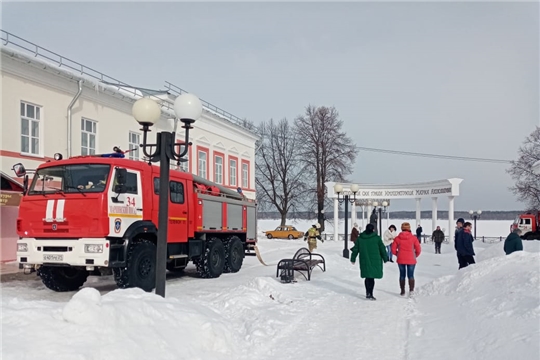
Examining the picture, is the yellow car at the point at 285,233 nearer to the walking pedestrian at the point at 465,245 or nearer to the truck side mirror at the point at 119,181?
the walking pedestrian at the point at 465,245

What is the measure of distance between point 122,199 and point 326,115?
39.2 metres

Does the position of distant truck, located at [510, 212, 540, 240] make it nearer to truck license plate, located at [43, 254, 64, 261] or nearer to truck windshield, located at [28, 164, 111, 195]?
truck windshield, located at [28, 164, 111, 195]

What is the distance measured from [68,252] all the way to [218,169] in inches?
862

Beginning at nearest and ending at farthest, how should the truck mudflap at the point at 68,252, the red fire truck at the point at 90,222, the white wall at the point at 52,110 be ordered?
the truck mudflap at the point at 68,252 → the red fire truck at the point at 90,222 → the white wall at the point at 52,110

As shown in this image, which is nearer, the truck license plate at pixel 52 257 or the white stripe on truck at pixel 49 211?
the truck license plate at pixel 52 257

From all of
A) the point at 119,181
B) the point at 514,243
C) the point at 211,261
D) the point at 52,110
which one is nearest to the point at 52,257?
the point at 119,181

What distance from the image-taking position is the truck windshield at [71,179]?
10.3 meters

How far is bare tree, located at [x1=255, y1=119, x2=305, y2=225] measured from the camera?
5247 centimetres

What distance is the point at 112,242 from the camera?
33.2 feet

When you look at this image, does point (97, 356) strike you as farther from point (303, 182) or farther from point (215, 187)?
point (303, 182)

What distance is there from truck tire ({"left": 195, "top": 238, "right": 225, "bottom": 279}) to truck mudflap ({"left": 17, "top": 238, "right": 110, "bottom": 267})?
16.0 ft

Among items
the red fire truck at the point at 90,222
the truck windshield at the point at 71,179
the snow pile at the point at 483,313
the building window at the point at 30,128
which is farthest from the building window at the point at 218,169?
the snow pile at the point at 483,313

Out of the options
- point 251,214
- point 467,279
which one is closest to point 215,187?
point 251,214

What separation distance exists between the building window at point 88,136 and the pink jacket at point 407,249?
14.0 m
